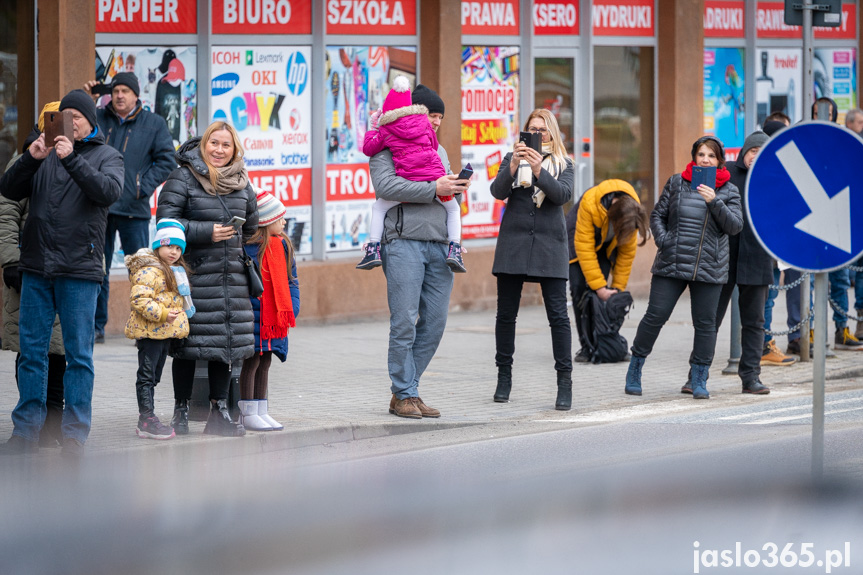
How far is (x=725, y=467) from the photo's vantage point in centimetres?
312

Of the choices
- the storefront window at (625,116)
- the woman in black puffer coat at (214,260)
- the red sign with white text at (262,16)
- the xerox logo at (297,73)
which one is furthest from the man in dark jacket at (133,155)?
the storefront window at (625,116)

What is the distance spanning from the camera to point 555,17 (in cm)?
1522

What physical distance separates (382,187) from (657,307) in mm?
2475

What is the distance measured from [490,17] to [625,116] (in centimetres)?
255

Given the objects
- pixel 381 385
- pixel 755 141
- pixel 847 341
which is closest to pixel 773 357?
pixel 847 341

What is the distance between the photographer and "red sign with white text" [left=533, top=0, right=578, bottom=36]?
1503 centimetres

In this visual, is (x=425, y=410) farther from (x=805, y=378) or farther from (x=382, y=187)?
(x=805, y=378)

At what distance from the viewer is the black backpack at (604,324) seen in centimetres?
1075

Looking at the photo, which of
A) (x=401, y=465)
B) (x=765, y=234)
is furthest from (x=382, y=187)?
(x=765, y=234)

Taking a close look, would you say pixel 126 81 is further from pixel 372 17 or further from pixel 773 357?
pixel 773 357

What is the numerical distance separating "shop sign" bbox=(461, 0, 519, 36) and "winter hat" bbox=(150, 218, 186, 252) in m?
7.65

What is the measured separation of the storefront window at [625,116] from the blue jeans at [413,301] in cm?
774

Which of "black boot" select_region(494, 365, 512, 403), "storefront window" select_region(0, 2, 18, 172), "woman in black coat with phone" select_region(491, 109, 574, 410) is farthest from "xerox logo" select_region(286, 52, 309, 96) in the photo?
"black boot" select_region(494, 365, 512, 403)

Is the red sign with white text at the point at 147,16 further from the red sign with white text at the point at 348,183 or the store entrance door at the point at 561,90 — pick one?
the store entrance door at the point at 561,90
